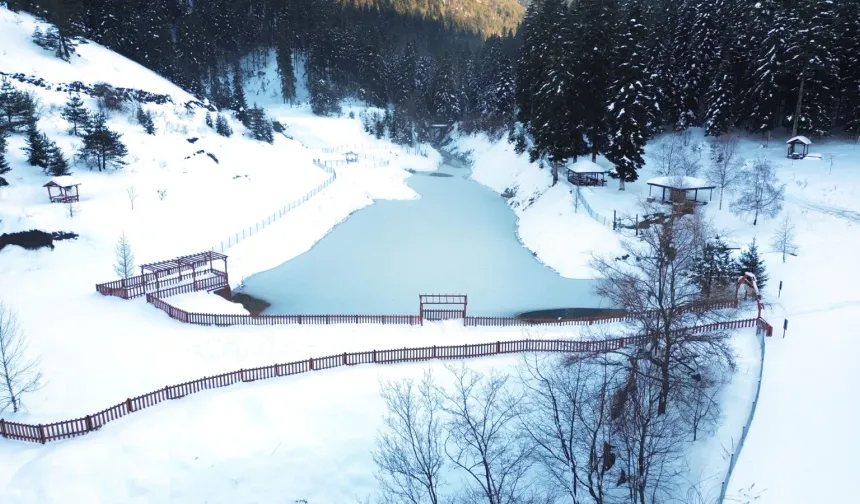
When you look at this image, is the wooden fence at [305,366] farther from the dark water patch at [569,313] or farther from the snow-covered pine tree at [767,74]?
the snow-covered pine tree at [767,74]

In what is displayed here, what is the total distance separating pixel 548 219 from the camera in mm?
38125

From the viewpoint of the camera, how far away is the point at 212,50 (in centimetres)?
8700

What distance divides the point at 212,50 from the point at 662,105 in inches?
2815

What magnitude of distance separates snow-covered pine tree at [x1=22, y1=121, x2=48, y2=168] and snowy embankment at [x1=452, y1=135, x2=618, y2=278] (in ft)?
105

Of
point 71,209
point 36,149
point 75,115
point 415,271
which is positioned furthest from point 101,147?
point 415,271

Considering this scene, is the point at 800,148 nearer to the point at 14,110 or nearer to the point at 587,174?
the point at 587,174

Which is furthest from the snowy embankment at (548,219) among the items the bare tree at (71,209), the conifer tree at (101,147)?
the conifer tree at (101,147)

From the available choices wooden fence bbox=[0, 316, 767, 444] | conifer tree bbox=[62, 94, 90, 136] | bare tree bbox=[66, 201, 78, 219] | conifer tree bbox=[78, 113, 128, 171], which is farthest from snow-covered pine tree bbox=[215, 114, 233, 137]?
wooden fence bbox=[0, 316, 767, 444]

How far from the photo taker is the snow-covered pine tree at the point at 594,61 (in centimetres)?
3928

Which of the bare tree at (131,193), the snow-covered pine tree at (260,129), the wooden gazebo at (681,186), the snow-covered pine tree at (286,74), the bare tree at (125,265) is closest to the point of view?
the bare tree at (125,265)

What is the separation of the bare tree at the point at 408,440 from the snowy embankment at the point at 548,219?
45.6 ft

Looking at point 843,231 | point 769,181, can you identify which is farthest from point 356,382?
point 769,181

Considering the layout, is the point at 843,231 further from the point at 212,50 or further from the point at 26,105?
the point at 212,50

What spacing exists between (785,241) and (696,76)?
83.9 ft
